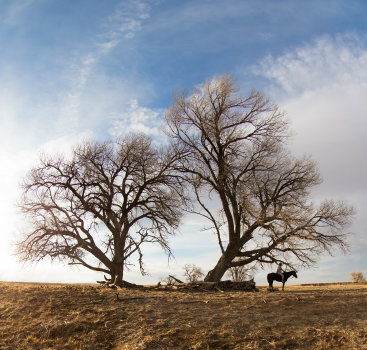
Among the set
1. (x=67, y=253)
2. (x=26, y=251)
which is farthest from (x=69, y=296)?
(x=26, y=251)

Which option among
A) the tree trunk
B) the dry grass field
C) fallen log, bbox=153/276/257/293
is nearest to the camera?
the dry grass field

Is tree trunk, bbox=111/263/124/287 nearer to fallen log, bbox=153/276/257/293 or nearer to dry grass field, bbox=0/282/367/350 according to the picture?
fallen log, bbox=153/276/257/293

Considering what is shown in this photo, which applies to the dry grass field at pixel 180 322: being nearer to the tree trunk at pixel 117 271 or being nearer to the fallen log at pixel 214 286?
the fallen log at pixel 214 286

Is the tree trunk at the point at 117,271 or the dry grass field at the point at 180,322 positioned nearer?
the dry grass field at the point at 180,322

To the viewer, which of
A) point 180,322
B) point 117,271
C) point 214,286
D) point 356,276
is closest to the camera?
point 180,322

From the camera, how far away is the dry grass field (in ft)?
28.5

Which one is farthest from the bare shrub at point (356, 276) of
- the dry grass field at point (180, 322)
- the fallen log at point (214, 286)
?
the dry grass field at point (180, 322)

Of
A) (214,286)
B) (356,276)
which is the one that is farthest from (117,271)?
(356,276)

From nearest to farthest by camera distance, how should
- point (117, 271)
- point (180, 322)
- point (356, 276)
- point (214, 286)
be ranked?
point (180, 322)
point (214, 286)
point (117, 271)
point (356, 276)

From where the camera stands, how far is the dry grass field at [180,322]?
28.5ft

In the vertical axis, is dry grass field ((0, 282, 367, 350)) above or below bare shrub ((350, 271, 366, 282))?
below

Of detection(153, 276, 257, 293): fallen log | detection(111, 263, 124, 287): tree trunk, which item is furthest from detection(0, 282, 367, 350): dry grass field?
detection(111, 263, 124, 287): tree trunk

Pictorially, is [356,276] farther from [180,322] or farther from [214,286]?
[180,322]

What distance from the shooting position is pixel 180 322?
991 centimetres
